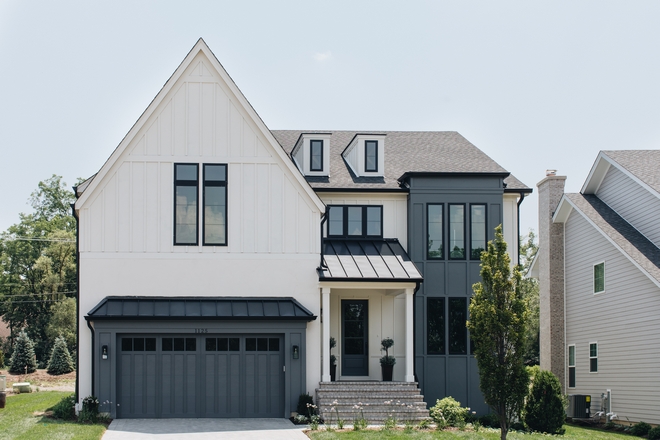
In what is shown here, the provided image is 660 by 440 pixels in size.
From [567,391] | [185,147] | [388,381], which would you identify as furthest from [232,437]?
[567,391]

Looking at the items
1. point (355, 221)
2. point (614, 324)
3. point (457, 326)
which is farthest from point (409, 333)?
point (614, 324)

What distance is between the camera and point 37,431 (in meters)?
18.3

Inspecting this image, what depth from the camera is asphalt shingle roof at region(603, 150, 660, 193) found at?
26.4 metres

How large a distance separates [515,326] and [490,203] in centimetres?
834

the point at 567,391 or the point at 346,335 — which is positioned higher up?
the point at 346,335

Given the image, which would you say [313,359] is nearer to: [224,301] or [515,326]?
[224,301]

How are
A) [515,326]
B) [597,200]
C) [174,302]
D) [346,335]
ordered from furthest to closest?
[597,200]
[346,335]
[174,302]
[515,326]

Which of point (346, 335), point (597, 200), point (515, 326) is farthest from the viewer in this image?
point (597, 200)

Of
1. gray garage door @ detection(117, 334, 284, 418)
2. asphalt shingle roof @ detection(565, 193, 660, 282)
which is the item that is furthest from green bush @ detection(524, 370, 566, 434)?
gray garage door @ detection(117, 334, 284, 418)

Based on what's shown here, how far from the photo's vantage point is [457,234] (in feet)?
84.6

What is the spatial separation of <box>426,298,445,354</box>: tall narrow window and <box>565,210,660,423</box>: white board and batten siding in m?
5.90

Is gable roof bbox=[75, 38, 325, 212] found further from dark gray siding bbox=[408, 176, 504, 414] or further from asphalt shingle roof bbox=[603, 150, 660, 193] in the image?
asphalt shingle roof bbox=[603, 150, 660, 193]

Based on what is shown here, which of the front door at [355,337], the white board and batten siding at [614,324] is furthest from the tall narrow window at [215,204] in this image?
the white board and batten siding at [614,324]

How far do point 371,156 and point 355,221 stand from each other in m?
2.36
